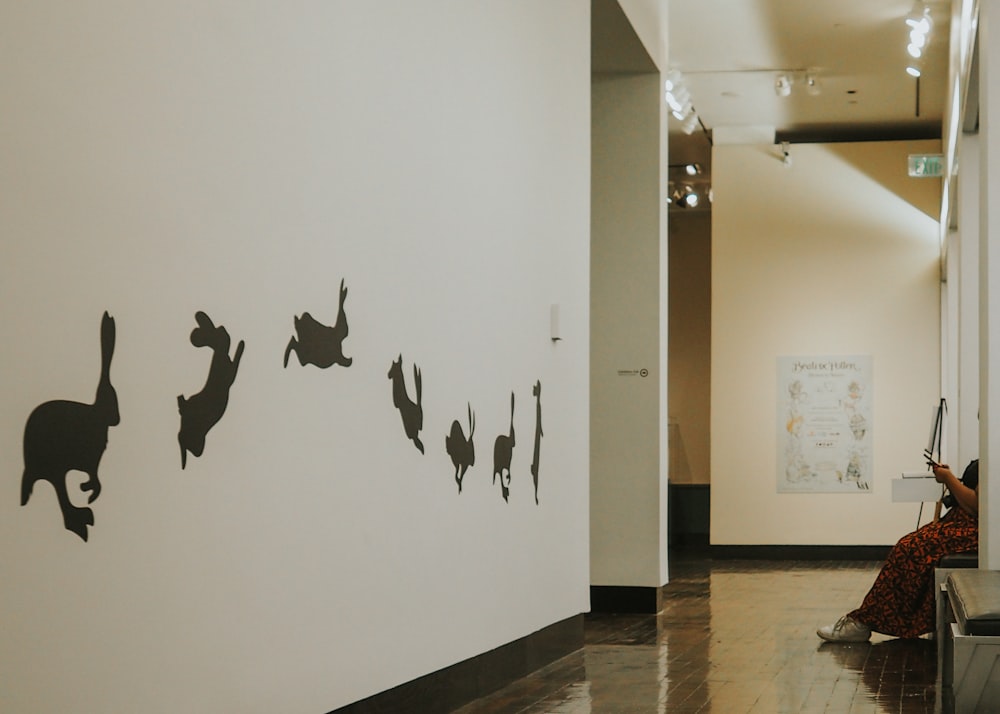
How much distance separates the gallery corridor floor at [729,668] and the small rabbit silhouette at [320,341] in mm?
1904

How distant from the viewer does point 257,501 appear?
3400 millimetres

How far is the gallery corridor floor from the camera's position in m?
5.34

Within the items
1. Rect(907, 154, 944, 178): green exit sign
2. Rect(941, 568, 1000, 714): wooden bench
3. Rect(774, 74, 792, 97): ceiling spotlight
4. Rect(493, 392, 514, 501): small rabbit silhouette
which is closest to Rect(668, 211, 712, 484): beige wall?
Rect(907, 154, 944, 178): green exit sign

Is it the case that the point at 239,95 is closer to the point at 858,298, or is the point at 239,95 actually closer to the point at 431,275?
the point at 431,275

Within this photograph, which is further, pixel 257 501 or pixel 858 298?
pixel 858 298

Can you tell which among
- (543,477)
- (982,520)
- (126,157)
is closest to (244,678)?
(126,157)

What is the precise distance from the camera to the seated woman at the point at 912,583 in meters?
6.95

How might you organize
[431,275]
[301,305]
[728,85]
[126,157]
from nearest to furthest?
1. [126,157]
2. [301,305]
3. [431,275]
4. [728,85]

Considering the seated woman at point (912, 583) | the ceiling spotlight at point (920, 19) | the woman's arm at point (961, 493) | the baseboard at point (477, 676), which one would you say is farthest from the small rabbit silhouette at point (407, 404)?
the ceiling spotlight at point (920, 19)

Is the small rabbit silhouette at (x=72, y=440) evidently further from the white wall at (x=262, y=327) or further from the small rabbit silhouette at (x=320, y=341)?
the small rabbit silhouette at (x=320, y=341)

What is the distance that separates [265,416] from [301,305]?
39 centimetres

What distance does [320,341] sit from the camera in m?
3.80

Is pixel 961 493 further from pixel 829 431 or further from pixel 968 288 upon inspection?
pixel 829 431

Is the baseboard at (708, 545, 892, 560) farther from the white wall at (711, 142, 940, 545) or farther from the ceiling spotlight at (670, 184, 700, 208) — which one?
the ceiling spotlight at (670, 184, 700, 208)
